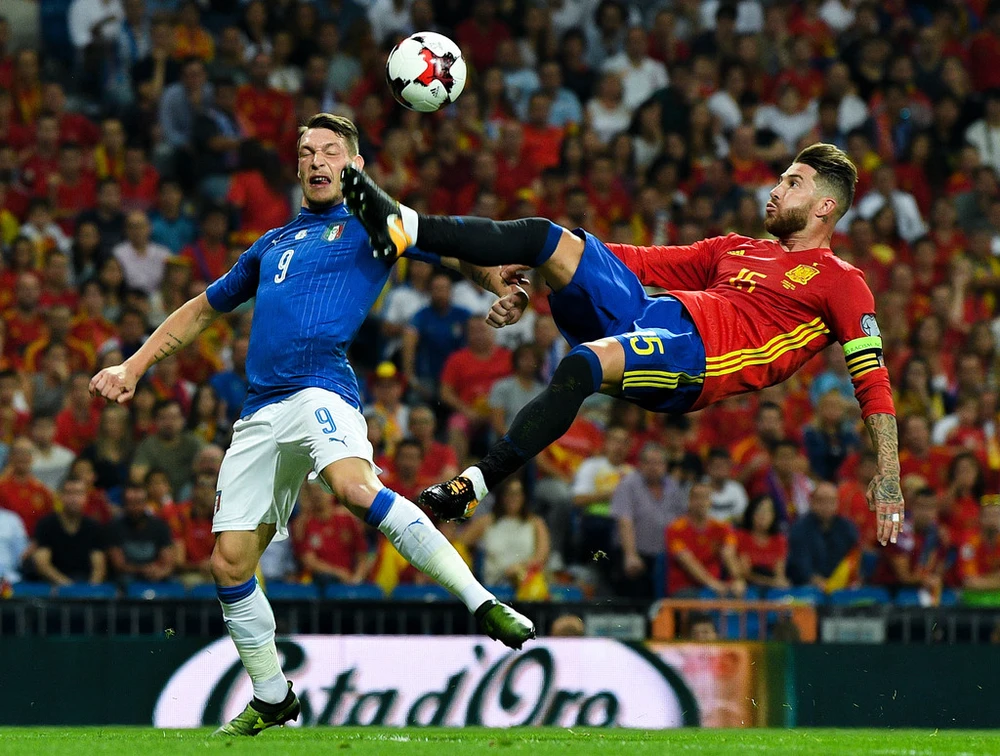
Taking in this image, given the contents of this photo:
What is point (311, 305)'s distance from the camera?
7.16m

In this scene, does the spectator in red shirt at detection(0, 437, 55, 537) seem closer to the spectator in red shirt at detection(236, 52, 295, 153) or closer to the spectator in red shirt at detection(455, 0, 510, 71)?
the spectator in red shirt at detection(236, 52, 295, 153)

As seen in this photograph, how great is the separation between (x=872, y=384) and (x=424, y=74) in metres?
2.71

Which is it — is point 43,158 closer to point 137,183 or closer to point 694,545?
point 137,183

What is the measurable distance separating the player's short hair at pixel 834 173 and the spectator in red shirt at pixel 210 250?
694 cm

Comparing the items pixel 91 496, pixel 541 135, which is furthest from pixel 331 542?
pixel 541 135

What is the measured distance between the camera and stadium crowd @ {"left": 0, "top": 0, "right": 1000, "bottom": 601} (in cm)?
1145

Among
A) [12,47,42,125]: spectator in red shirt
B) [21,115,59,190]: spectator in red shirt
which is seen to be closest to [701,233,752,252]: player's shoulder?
[21,115,59,190]: spectator in red shirt

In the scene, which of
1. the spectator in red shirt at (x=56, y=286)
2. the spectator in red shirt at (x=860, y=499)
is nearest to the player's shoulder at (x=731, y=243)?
the spectator in red shirt at (x=860, y=499)

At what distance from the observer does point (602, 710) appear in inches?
389

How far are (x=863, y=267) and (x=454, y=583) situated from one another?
9035 millimetres

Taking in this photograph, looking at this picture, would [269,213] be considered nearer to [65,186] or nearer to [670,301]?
[65,186]

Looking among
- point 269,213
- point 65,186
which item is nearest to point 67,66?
point 65,186

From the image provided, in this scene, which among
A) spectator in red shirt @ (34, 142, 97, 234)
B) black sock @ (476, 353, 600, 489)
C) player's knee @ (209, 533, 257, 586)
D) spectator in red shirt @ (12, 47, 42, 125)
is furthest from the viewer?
spectator in red shirt @ (12, 47, 42, 125)

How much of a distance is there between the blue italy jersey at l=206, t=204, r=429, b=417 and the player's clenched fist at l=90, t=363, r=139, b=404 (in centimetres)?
56
